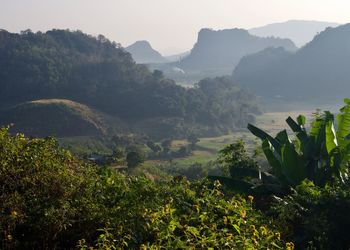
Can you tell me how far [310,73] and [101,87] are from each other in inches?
2887

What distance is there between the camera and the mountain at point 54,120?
59.1 metres

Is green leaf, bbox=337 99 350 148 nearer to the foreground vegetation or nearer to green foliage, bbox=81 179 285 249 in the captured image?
the foreground vegetation

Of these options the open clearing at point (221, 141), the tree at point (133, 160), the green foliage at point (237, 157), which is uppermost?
the green foliage at point (237, 157)

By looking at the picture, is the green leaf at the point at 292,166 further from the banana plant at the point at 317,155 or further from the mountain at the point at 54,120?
the mountain at the point at 54,120

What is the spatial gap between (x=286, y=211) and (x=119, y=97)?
74665mm

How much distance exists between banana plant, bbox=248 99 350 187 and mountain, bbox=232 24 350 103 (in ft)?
370

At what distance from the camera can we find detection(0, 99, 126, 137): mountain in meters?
59.1

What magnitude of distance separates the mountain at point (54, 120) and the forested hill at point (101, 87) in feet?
26.8

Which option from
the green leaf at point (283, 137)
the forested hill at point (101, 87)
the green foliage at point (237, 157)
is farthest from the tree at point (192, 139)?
the green leaf at point (283, 137)

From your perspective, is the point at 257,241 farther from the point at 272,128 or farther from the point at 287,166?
the point at 272,128

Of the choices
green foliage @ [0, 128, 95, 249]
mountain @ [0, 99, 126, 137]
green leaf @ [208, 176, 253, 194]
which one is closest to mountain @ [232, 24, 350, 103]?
mountain @ [0, 99, 126, 137]

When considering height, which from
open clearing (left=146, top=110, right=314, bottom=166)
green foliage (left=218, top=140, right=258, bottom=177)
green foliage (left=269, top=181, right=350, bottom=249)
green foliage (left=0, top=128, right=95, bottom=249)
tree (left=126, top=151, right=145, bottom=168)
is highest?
green foliage (left=0, top=128, right=95, bottom=249)

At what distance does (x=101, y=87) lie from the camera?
3162 inches

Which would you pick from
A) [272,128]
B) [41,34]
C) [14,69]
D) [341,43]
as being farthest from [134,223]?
[341,43]
